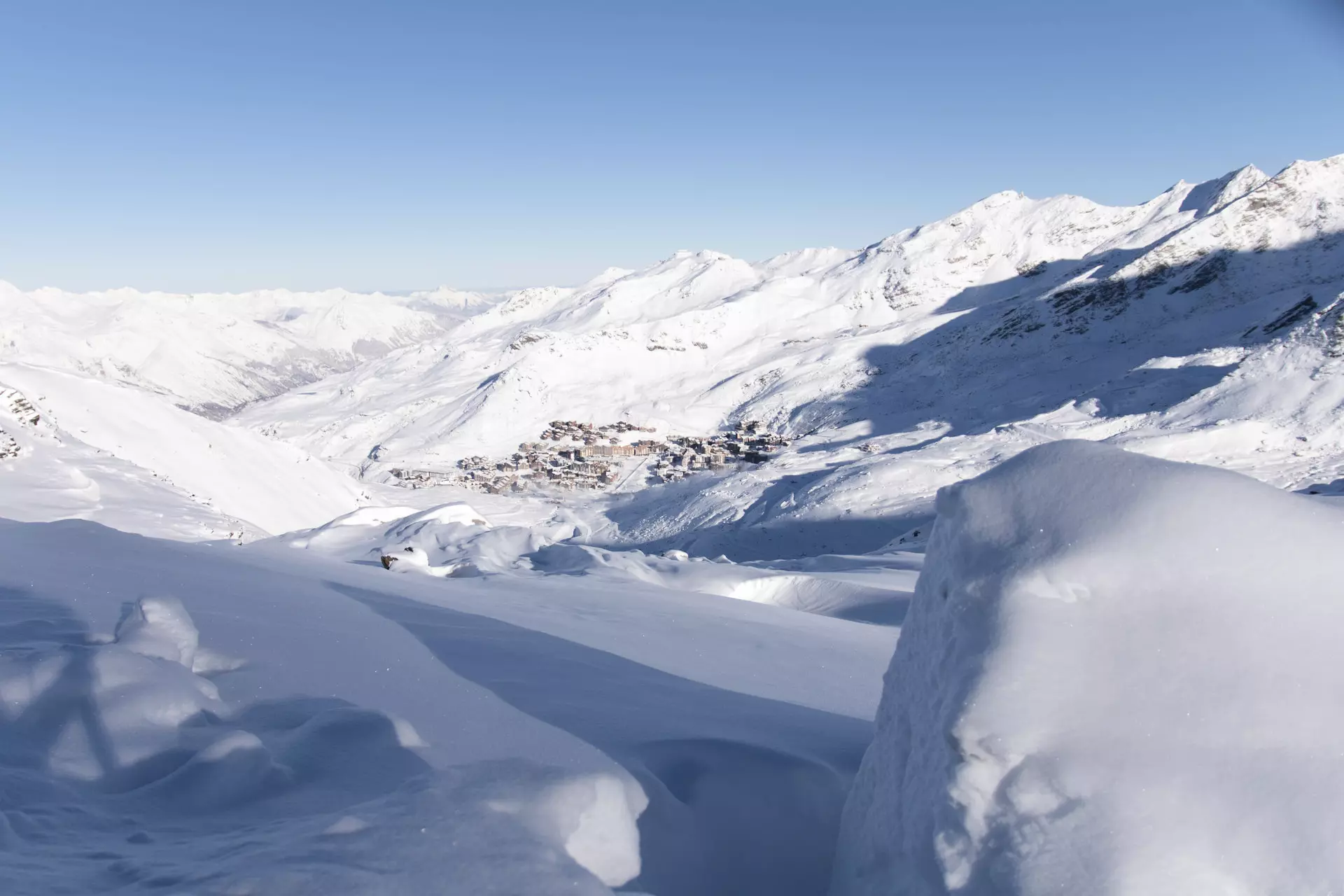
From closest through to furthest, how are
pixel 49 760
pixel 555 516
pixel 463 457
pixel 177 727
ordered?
pixel 49 760
pixel 177 727
pixel 555 516
pixel 463 457

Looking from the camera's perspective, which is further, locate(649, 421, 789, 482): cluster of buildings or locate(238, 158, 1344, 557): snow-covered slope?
locate(649, 421, 789, 482): cluster of buildings

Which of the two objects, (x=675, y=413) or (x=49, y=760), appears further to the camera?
(x=675, y=413)

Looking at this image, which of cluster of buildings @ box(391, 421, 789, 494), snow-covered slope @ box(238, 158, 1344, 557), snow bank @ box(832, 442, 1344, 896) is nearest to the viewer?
snow bank @ box(832, 442, 1344, 896)

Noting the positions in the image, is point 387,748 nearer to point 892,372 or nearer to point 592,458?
point 592,458

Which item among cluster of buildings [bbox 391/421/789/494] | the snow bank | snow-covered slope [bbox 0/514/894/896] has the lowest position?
cluster of buildings [bbox 391/421/789/494]

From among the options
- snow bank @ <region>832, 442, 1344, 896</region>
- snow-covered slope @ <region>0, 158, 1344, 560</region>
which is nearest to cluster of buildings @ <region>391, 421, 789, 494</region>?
snow-covered slope @ <region>0, 158, 1344, 560</region>

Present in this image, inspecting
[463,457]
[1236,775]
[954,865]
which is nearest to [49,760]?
[954,865]

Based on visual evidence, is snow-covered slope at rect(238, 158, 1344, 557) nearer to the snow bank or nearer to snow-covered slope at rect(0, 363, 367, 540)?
snow-covered slope at rect(0, 363, 367, 540)

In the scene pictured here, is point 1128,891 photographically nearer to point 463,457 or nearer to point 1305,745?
point 1305,745
